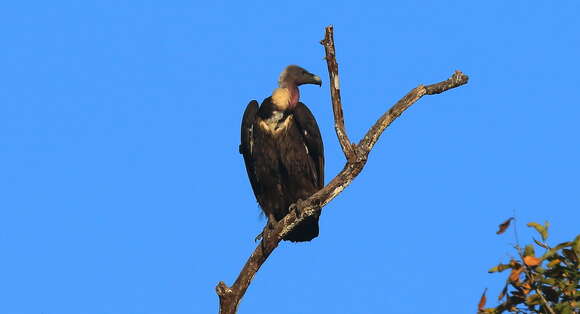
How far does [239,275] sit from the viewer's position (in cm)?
866

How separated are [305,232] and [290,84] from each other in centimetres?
168

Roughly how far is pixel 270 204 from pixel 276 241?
5.91ft

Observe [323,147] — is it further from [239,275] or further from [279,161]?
[239,275]

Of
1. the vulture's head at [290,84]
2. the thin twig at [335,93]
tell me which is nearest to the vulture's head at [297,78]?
the vulture's head at [290,84]

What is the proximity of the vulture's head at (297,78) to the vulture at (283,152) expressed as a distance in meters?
0.10

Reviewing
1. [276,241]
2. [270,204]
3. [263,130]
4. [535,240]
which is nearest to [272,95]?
[263,130]

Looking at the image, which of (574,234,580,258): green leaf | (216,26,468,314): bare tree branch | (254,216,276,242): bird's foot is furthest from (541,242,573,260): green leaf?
(254,216,276,242): bird's foot

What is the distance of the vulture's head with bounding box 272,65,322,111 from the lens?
1047 cm

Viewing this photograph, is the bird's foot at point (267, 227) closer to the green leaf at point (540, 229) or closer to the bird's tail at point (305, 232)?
the bird's tail at point (305, 232)

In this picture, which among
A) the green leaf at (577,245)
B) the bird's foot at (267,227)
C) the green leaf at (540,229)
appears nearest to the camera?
the green leaf at (577,245)

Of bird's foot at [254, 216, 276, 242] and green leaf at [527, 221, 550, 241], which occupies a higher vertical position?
bird's foot at [254, 216, 276, 242]

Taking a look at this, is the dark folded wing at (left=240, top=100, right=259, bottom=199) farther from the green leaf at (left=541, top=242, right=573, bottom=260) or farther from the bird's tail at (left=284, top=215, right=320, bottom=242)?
the green leaf at (left=541, top=242, right=573, bottom=260)

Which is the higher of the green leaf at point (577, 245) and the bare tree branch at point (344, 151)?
the bare tree branch at point (344, 151)

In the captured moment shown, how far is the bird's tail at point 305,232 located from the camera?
34.9 ft
